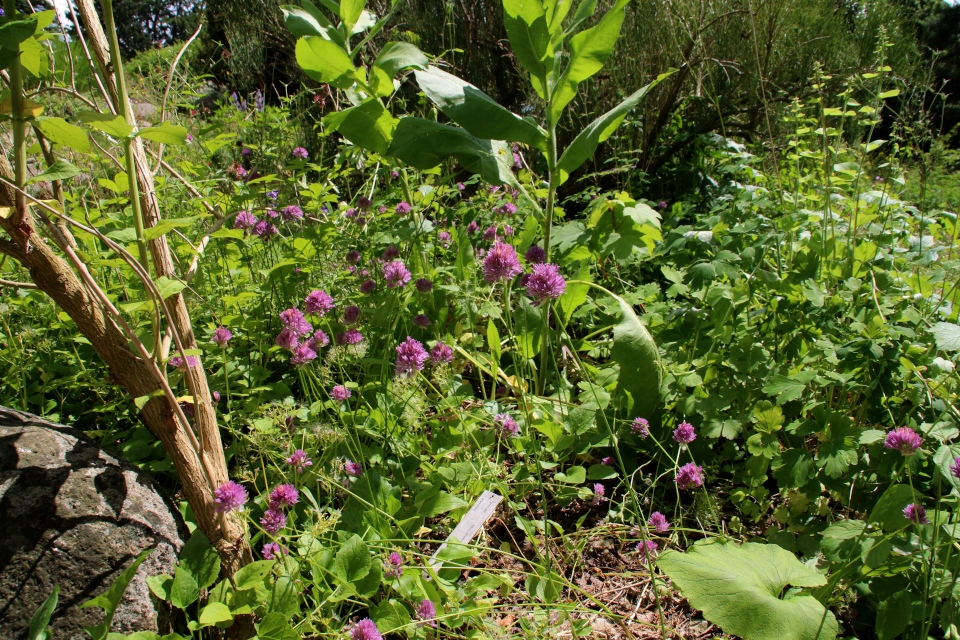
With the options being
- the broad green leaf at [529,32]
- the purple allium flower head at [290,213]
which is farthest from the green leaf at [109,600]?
the purple allium flower head at [290,213]

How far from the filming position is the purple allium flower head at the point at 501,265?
56.5 inches

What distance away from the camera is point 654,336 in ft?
6.12

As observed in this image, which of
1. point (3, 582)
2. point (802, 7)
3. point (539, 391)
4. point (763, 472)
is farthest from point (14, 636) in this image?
point (802, 7)

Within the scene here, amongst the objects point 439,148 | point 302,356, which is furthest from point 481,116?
point 302,356

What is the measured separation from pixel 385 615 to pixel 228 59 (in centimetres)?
671

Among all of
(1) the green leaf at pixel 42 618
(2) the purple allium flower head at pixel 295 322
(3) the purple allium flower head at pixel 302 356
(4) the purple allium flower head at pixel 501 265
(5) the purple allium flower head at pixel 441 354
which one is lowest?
(1) the green leaf at pixel 42 618

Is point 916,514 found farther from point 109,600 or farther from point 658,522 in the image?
point 109,600

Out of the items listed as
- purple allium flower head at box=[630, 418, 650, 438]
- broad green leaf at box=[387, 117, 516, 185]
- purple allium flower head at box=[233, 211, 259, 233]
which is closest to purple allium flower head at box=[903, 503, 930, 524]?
purple allium flower head at box=[630, 418, 650, 438]

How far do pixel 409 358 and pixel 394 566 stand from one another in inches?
20.4

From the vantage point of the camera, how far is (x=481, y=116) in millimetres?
1700

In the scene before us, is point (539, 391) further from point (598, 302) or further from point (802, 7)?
point (802, 7)

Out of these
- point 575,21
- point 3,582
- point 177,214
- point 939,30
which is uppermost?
point 939,30

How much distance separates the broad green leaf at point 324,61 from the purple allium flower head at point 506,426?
3.70ft

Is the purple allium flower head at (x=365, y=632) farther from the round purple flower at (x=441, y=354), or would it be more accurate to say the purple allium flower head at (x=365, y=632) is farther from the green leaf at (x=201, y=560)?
the round purple flower at (x=441, y=354)
